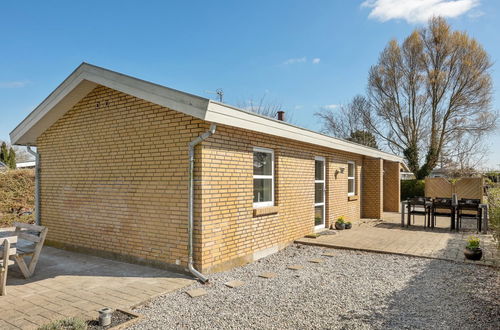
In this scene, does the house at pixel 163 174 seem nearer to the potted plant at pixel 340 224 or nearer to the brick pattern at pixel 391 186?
the potted plant at pixel 340 224

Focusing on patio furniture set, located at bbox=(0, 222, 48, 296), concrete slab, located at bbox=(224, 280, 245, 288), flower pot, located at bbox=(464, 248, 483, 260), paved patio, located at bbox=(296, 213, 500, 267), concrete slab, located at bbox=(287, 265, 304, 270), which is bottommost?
concrete slab, located at bbox=(287, 265, 304, 270)

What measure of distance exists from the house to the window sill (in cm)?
2

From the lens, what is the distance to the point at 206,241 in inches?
217

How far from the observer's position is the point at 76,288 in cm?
497

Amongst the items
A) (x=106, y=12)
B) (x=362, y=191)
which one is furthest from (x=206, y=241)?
(x=362, y=191)

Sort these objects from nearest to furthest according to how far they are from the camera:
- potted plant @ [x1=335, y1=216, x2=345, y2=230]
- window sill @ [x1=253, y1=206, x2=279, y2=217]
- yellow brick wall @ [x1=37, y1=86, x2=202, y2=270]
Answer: yellow brick wall @ [x1=37, y1=86, x2=202, y2=270] → window sill @ [x1=253, y1=206, x2=279, y2=217] → potted plant @ [x1=335, y1=216, x2=345, y2=230]

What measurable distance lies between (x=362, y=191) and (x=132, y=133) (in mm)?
10413

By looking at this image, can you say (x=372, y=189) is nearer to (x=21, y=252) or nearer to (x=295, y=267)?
(x=295, y=267)

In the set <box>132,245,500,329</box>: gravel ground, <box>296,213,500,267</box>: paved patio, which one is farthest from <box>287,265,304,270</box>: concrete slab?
<box>296,213,500,267</box>: paved patio

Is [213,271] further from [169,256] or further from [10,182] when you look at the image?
[10,182]

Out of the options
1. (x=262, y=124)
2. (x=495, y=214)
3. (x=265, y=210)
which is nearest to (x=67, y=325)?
(x=265, y=210)

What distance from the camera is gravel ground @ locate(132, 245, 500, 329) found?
12.5ft

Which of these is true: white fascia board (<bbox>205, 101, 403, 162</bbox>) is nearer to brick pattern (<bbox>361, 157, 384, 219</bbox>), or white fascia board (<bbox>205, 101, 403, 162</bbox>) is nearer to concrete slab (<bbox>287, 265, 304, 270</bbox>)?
concrete slab (<bbox>287, 265, 304, 270</bbox>)

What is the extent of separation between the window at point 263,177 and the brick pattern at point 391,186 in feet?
35.8
